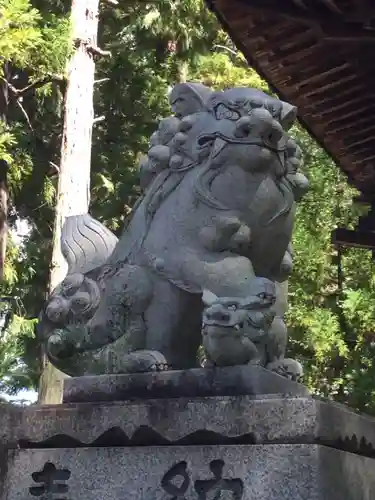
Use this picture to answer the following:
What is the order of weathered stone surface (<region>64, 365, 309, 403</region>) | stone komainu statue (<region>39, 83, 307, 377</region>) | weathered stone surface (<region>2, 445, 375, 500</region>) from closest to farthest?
1. weathered stone surface (<region>2, 445, 375, 500</region>)
2. weathered stone surface (<region>64, 365, 309, 403</region>)
3. stone komainu statue (<region>39, 83, 307, 377</region>)

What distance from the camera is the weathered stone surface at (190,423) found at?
8.04 feet

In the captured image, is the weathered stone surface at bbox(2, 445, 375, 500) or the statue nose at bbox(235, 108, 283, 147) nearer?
the weathered stone surface at bbox(2, 445, 375, 500)

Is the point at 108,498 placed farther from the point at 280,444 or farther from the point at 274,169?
the point at 274,169

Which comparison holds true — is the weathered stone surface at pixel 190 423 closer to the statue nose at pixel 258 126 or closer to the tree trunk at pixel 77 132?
the statue nose at pixel 258 126

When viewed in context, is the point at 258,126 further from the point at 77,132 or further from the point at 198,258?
the point at 77,132

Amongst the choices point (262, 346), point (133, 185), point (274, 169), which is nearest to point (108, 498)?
point (262, 346)

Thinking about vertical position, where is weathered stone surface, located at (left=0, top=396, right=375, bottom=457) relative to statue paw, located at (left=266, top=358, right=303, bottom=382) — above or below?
below

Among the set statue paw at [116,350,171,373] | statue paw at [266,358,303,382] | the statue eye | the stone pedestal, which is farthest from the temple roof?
the stone pedestal

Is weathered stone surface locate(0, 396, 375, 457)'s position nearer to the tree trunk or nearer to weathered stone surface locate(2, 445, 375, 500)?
weathered stone surface locate(2, 445, 375, 500)

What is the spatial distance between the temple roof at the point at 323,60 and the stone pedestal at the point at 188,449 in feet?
7.70

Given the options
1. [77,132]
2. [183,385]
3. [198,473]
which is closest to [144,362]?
[183,385]

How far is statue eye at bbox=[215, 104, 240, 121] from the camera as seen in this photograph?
2.94 meters

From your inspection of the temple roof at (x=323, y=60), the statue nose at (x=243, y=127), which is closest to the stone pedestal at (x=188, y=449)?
the statue nose at (x=243, y=127)

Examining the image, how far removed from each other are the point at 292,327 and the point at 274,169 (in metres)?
7.74
